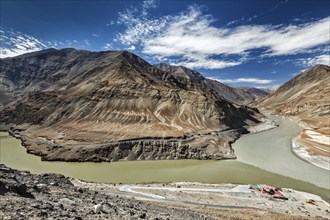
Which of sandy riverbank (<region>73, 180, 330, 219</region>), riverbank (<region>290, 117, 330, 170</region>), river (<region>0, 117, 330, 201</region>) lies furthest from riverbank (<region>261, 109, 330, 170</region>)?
sandy riverbank (<region>73, 180, 330, 219</region>)

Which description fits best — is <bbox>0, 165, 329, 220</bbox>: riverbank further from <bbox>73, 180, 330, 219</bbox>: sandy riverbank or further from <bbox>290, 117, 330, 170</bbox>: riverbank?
<bbox>290, 117, 330, 170</bbox>: riverbank

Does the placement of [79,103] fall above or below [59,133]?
above

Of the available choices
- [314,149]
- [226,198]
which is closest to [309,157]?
[314,149]

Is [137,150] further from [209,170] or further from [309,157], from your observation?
[309,157]

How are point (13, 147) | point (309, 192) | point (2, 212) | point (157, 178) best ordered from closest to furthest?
point (2, 212), point (309, 192), point (157, 178), point (13, 147)

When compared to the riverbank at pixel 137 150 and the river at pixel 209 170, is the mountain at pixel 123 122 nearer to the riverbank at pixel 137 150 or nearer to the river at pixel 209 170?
the riverbank at pixel 137 150

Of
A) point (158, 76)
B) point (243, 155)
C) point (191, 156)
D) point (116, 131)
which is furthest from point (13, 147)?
point (158, 76)

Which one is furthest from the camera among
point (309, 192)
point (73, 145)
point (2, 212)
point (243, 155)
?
point (73, 145)

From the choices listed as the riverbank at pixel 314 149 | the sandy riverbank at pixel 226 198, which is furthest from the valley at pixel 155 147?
the riverbank at pixel 314 149

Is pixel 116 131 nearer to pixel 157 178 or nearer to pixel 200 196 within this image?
pixel 157 178
